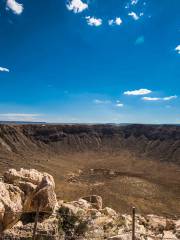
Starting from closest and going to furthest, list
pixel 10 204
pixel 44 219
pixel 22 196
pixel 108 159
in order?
pixel 10 204 → pixel 44 219 → pixel 22 196 → pixel 108 159

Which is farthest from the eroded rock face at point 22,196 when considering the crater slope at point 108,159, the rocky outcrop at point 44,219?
the crater slope at point 108,159

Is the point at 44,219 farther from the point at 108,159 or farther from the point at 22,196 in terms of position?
the point at 108,159

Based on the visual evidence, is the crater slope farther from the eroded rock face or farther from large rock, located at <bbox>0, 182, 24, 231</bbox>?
large rock, located at <bbox>0, 182, 24, 231</bbox>

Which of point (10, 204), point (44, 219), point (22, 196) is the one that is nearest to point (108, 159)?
point (22, 196)

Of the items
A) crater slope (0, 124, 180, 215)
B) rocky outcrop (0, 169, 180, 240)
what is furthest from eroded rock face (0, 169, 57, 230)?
crater slope (0, 124, 180, 215)

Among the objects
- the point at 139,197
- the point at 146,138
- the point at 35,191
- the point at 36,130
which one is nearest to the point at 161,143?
the point at 146,138

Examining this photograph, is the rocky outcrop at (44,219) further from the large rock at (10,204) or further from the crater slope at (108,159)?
the crater slope at (108,159)

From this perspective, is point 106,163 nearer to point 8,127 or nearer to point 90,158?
point 90,158

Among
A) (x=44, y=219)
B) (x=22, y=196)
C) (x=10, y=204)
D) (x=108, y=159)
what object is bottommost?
(x=108, y=159)
